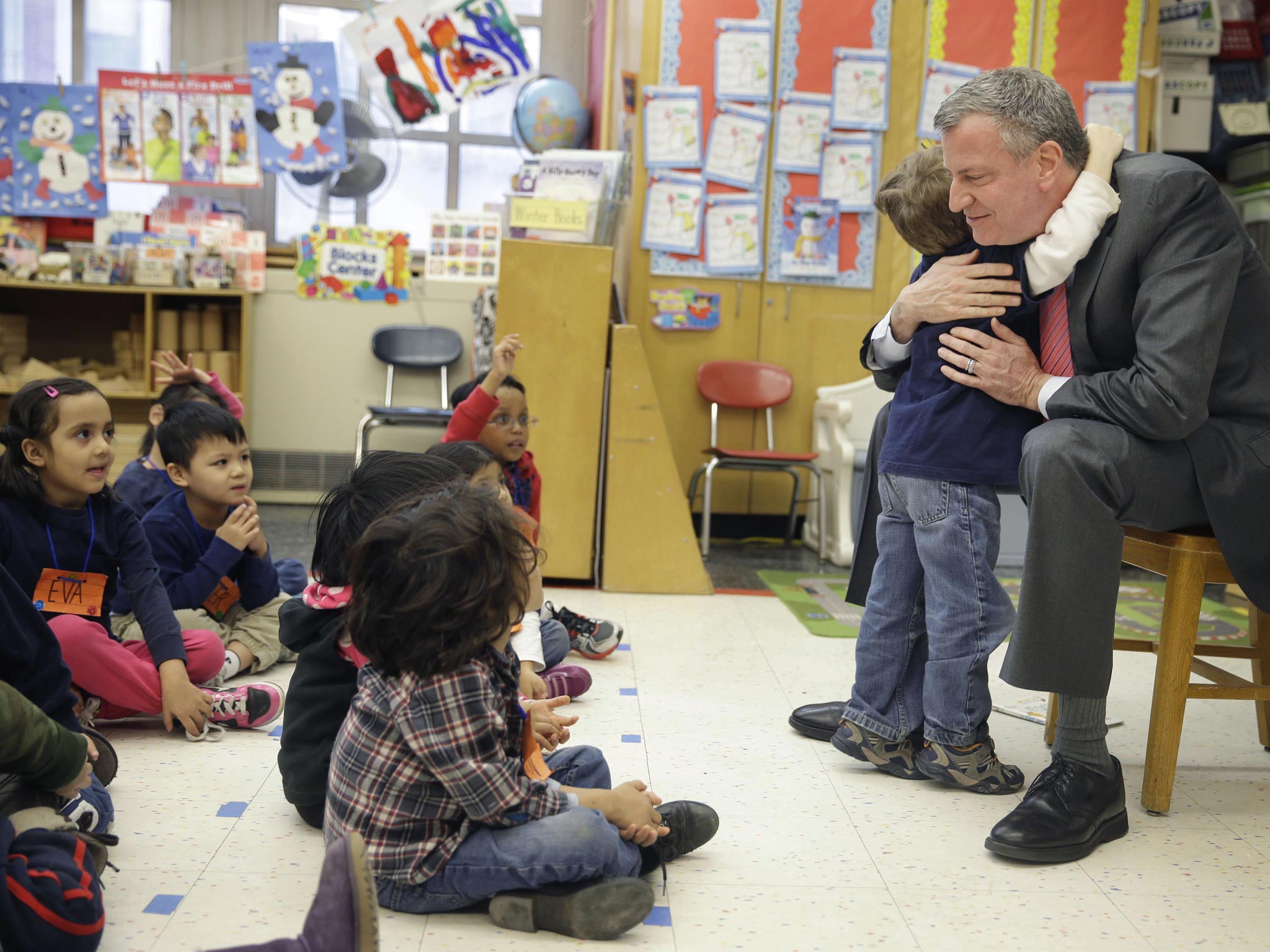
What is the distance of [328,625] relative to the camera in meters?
1.50

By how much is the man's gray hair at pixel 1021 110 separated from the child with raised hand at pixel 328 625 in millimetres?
954

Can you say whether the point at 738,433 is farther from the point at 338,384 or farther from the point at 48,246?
the point at 48,246

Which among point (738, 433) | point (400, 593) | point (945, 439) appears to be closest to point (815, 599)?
point (738, 433)

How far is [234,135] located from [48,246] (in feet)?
3.29

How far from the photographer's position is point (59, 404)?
1.81 meters

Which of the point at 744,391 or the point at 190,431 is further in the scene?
the point at 744,391

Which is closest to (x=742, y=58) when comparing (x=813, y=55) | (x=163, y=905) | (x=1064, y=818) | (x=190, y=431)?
(x=813, y=55)

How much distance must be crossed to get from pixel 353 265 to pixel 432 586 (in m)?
4.18

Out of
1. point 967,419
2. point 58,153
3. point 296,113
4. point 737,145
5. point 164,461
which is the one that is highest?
point 296,113

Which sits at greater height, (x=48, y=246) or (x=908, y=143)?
(x=908, y=143)

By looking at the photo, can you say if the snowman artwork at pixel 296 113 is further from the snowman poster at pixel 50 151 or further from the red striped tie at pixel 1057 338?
the red striped tie at pixel 1057 338

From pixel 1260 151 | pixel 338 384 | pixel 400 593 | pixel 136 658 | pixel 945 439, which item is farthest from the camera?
pixel 338 384

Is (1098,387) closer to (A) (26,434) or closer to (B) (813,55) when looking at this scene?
(A) (26,434)

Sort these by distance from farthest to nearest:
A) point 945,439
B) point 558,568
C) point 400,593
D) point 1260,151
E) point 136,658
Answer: point 1260,151 < point 558,568 < point 136,658 < point 945,439 < point 400,593
